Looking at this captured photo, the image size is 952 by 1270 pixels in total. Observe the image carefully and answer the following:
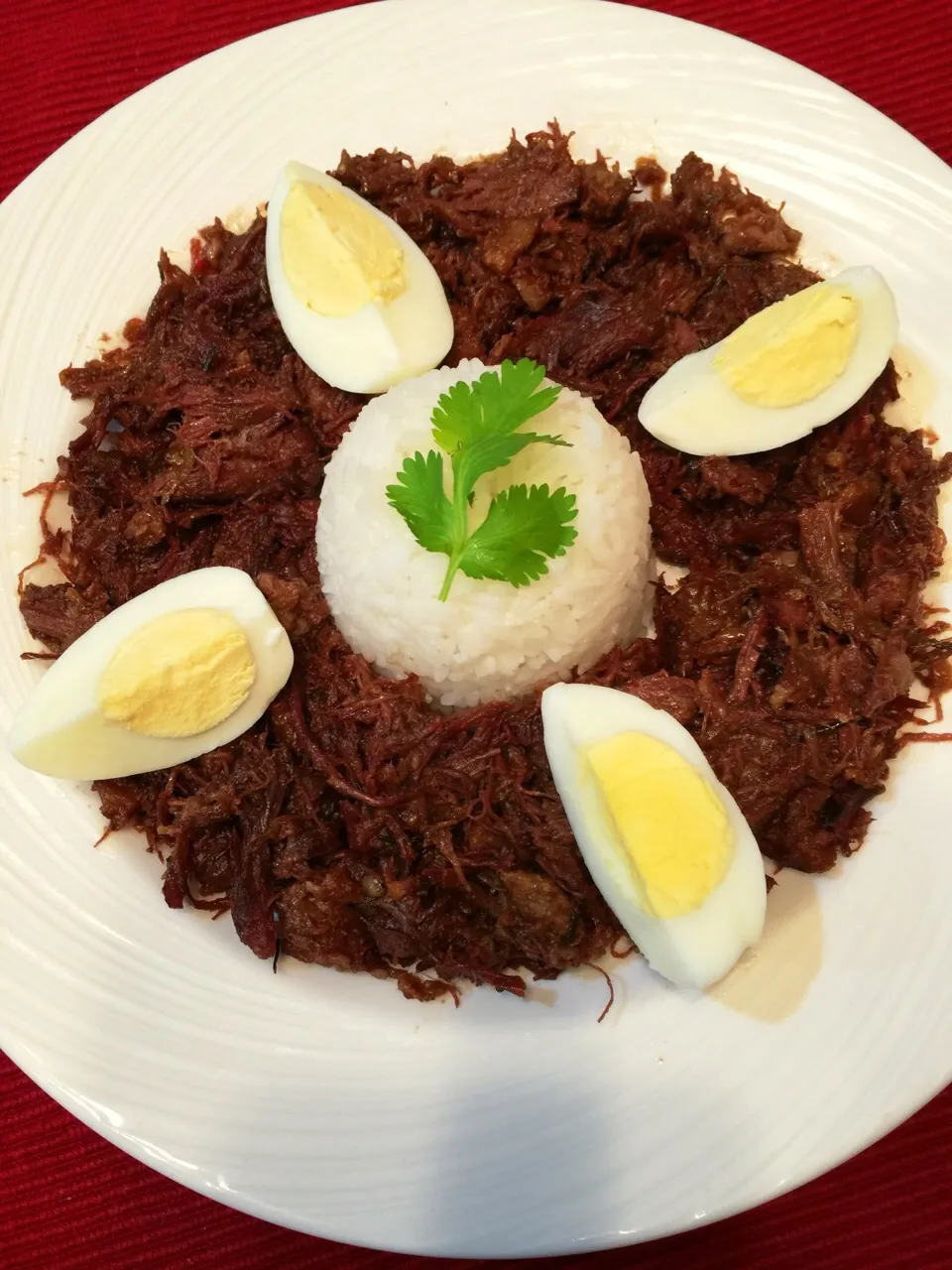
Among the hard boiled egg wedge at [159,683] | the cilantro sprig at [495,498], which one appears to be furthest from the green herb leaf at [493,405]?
the hard boiled egg wedge at [159,683]

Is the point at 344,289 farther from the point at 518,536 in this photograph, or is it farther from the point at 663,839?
the point at 663,839

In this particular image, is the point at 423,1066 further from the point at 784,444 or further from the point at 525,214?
the point at 525,214

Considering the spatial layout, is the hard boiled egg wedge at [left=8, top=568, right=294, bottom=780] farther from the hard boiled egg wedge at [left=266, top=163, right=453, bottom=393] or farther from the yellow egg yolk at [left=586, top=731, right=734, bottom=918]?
the yellow egg yolk at [left=586, top=731, right=734, bottom=918]

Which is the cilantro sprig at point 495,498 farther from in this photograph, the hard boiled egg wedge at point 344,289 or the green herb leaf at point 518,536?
the hard boiled egg wedge at point 344,289

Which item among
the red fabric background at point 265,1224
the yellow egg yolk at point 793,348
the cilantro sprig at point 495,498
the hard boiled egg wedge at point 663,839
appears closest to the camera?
the hard boiled egg wedge at point 663,839

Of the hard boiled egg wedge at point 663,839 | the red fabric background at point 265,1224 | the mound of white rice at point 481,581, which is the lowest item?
the red fabric background at point 265,1224

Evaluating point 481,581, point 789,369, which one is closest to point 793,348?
point 789,369

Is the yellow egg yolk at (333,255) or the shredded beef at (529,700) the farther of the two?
the yellow egg yolk at (333,255)
